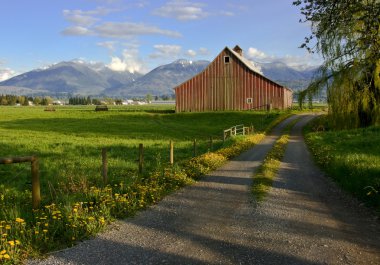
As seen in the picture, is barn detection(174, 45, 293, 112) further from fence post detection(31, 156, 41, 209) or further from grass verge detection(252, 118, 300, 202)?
fence post detection(31, 156, 41, 209)

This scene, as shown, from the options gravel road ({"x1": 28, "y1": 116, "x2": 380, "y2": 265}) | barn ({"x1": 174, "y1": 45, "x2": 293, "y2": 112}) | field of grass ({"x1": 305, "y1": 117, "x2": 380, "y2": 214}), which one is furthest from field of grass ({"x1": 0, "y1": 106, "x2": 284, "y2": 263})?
barn ({"x1": 174, "y1": 45, "x2": 293, "y2": 112})

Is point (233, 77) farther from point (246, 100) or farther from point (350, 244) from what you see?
point (350, 244)

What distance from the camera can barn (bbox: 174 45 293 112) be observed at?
62.0m

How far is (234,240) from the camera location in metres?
7.61

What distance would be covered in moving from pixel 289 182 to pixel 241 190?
97.8 inches

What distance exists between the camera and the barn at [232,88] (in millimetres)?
61969

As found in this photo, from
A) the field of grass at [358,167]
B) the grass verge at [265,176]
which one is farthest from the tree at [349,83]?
the grass verge at [265,176]

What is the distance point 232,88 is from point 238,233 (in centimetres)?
5561

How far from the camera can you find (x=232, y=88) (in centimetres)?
6256

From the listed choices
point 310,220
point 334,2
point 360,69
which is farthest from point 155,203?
point 360,69

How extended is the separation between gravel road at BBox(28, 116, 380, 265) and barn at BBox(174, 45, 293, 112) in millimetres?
50568

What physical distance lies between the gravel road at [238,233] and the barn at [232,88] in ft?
166

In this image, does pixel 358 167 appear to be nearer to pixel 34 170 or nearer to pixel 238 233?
pixel 238 233

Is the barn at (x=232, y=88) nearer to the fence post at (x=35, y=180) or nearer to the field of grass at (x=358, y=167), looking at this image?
the field of grass at (x=358, y=167)
